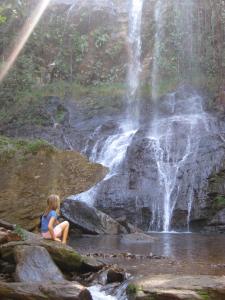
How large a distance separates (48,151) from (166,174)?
382 inches

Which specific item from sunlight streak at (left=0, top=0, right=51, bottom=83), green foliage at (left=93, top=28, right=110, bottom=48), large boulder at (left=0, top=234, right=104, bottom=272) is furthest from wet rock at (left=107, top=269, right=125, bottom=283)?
green foliage at (left=93, top=28, right=110, bottom=48)

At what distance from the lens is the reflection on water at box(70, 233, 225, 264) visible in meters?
10.1

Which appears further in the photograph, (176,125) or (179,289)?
(176,125)

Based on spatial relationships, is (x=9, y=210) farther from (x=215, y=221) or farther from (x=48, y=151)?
(x=215, y=221)

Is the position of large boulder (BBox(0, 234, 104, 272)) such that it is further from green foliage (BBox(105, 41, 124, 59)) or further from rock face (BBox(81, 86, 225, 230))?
green foliage (BBox(105, 41, 124, 59))

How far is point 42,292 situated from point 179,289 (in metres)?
1.69

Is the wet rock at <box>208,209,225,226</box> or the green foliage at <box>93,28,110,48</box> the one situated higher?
the green foliage at <box>93,28,110,48</box>

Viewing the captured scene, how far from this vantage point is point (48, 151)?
32.3ft

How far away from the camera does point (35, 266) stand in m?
6.84

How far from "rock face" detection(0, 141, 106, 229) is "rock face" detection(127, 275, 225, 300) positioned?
11.0 feet

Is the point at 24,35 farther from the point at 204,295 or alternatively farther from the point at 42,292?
the point at 204,295

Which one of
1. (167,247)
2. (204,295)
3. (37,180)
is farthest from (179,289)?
(167,247)

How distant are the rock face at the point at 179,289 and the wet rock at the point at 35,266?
1183 mm

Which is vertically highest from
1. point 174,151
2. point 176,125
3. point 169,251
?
point 176,125
